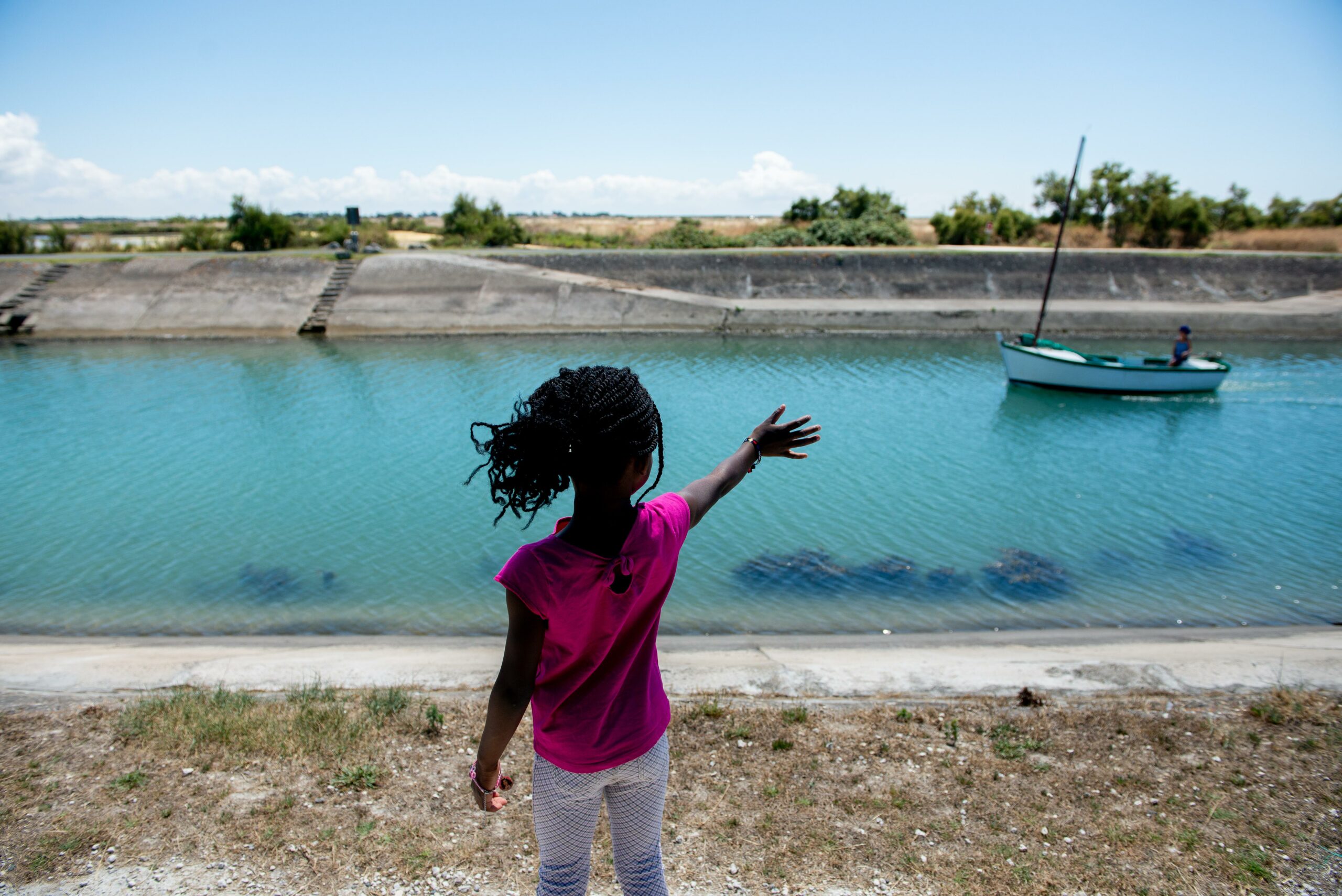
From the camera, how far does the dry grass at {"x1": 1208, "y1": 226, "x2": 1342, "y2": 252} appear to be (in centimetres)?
3556

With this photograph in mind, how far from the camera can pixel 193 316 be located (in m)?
27.1

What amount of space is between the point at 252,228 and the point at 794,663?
36843 mm

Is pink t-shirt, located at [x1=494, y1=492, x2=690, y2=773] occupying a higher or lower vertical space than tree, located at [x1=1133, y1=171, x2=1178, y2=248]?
lower

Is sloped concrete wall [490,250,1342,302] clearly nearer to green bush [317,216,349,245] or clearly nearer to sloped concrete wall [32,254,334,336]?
sloped concrete wall [32,254,334,336]

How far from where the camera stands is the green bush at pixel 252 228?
34.6 metres

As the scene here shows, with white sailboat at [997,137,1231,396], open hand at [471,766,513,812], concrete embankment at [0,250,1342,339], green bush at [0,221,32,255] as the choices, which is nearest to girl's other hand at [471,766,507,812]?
open hand at [471,766,513,812]

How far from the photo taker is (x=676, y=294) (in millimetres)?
29125

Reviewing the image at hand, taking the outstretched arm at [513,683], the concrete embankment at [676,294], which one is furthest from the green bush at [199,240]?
the outstretched arm at [513,683]

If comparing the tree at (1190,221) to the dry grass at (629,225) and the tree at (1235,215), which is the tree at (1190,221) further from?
the dry grass at (629,225)

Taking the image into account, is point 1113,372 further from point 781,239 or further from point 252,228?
point 252,228

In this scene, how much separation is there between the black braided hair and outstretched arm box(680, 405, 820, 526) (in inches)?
13.6

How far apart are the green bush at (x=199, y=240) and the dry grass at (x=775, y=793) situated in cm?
3601

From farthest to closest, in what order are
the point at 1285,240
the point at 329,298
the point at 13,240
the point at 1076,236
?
the point at 1076,236, the point at 1285,240, the point at 13,240, the point at 329,298

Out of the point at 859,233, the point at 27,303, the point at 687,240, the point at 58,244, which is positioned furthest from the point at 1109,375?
the point at 58,244
